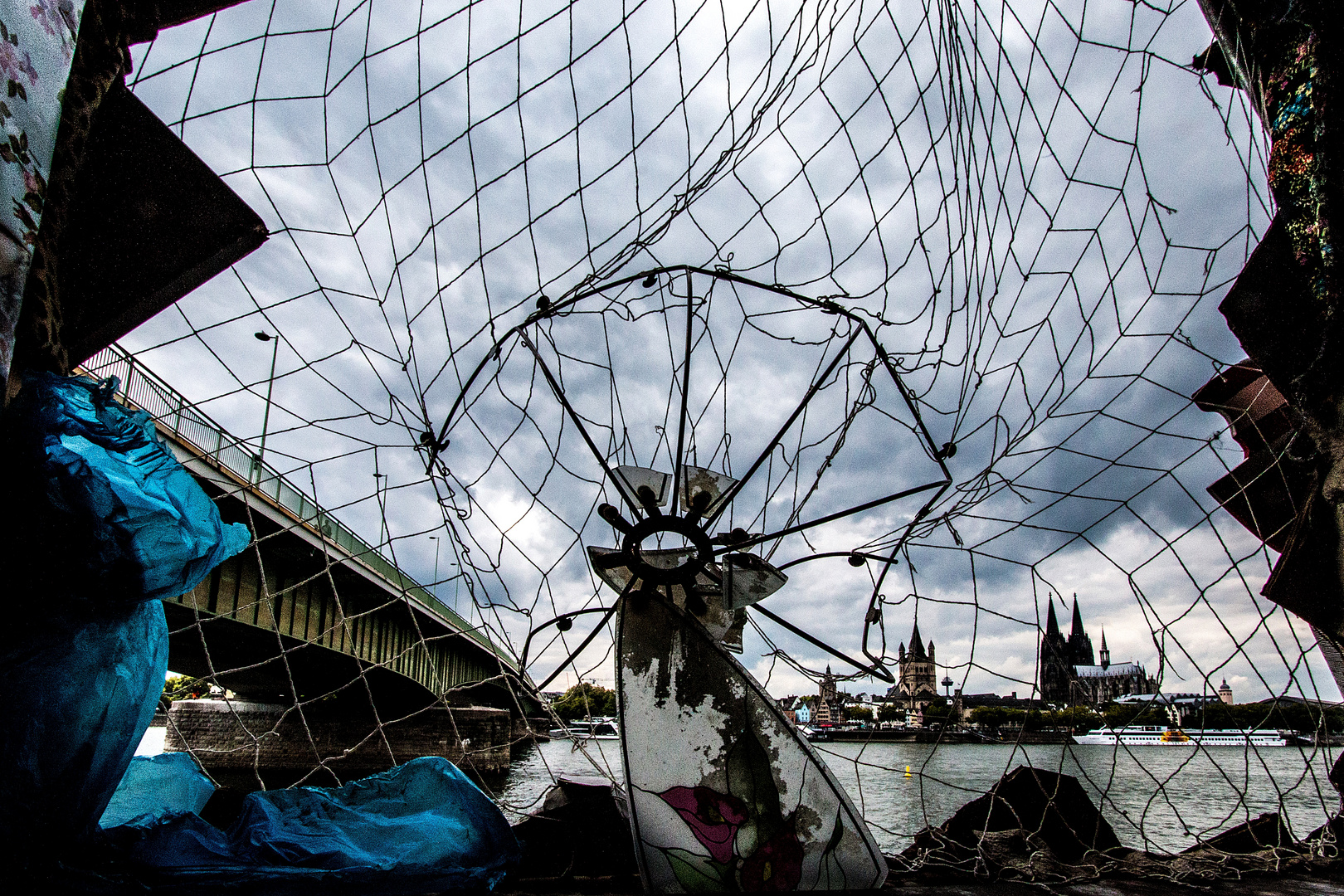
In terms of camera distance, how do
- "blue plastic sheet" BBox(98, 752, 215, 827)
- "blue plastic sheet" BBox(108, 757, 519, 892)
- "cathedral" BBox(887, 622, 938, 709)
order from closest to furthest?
"blue plastic sheet" BBox(108, 757, 519, 892)
"blue plastic sheet" BBox(98, 752, 215, 827)
"cathedral" BBox(887, 622, 938, 709)

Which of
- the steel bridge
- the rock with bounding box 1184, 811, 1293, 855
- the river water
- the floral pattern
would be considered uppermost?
the steel bridge

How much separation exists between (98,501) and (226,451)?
527 centimetres

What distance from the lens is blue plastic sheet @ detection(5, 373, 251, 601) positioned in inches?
46.8

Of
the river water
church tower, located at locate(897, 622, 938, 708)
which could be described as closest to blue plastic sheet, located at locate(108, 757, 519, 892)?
the river water

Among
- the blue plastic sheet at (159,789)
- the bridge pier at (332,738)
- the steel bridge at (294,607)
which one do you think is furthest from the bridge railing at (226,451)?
the bridge pier at (332,738)

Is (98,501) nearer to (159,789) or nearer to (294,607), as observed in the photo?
(159,789)

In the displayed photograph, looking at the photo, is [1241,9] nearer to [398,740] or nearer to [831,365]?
[831,365]

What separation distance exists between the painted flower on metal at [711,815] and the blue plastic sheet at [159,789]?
1336mm

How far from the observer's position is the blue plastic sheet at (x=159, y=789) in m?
1.90

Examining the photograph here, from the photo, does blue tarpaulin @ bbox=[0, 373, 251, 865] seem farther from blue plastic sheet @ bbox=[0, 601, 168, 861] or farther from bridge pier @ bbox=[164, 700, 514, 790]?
bridge pier @ bbox=[164, 700, 514, 790]

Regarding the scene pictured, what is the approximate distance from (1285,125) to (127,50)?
127 inches

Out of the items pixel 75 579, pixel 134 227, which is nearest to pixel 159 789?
pixel 75 579

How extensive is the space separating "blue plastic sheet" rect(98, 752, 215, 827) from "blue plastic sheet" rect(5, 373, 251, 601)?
0.98 m

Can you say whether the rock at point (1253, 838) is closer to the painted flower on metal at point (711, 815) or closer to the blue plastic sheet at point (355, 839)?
the painted flower on metal at point (711, 815)
